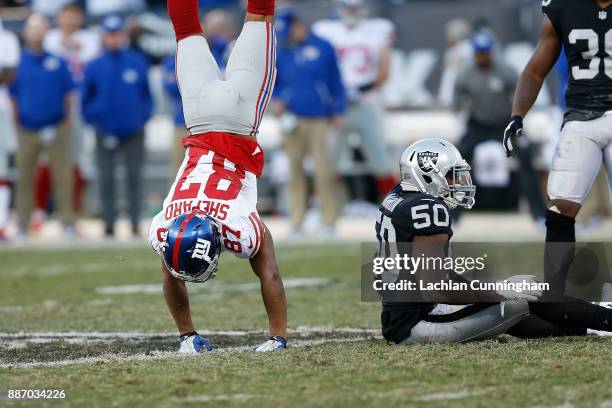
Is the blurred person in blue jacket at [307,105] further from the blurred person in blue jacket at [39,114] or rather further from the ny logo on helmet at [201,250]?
the ny logo on helmet at [201,250]

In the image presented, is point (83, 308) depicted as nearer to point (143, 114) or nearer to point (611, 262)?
point (611, 262)

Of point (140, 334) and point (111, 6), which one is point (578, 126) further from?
point (111, 6)

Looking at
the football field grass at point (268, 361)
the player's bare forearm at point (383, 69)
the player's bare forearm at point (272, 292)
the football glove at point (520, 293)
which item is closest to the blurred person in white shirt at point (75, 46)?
the player's bare forearm at point (383, 69)

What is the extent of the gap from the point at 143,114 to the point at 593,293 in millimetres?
7437

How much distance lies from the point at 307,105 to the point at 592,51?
254 inches

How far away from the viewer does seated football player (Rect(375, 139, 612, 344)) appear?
5164 millimetres

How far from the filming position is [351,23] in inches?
522

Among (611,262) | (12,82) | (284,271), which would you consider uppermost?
(12,82)

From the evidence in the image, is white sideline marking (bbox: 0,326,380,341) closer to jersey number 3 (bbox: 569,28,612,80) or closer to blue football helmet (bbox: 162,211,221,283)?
blue football helmet (bbox: 162,211,221,283)

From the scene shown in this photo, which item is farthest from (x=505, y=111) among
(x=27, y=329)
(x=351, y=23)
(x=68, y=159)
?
(x=27, y=329)

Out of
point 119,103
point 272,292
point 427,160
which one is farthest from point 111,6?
point 272,292

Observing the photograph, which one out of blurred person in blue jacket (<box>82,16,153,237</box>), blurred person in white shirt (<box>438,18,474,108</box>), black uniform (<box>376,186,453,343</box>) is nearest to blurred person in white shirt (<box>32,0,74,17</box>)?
blurred person in blue jacket (<box>82,16,153,237</box>)

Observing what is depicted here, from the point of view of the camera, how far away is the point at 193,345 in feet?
17.6

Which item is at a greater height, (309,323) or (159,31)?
(159,31)
